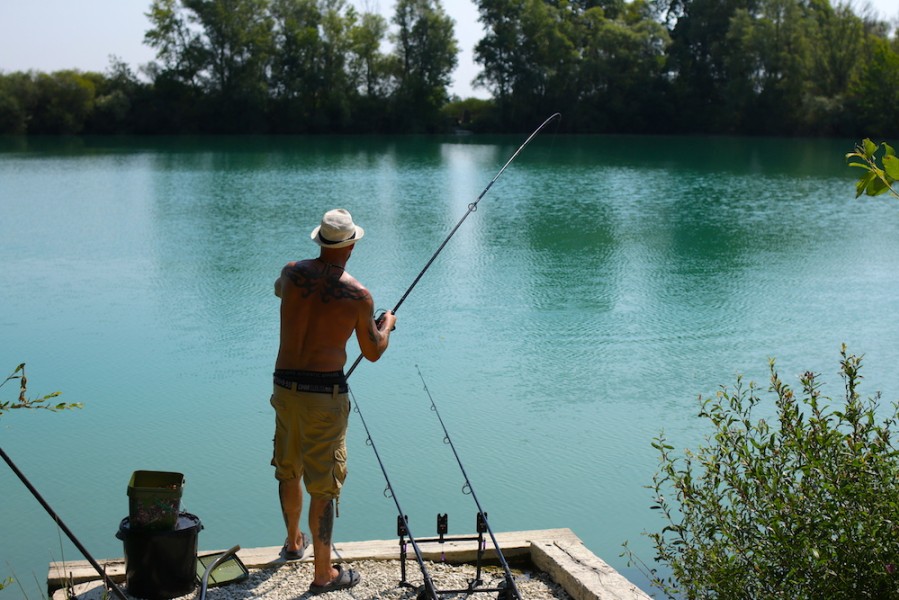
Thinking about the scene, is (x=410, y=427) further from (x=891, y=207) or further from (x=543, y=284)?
(x=891, y=207)

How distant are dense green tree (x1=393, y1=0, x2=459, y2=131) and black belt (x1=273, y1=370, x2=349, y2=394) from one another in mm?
41854

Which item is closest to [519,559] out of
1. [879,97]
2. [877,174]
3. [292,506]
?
[292,506]

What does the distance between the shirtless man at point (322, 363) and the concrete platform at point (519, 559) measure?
0.32 m

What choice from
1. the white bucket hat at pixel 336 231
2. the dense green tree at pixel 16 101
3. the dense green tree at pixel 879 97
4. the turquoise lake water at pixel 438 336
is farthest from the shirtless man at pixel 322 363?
the dense green tree at pixel 16 101

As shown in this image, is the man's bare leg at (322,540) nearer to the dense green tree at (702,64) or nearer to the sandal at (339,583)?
the sandal at (339,583)

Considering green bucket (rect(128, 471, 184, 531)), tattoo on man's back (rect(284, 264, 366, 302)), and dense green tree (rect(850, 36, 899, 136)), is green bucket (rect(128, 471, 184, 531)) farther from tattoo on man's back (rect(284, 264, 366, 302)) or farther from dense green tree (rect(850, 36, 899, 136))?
dense green tree (rect(850, 36, 899, 136))

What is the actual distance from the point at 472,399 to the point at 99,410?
2.38 metres

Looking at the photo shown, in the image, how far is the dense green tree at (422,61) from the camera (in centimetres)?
4469

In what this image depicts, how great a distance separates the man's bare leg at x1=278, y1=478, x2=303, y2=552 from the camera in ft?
11.2

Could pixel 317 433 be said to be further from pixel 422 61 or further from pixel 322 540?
pixel 422 61

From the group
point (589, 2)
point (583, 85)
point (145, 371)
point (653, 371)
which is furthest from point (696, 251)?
point (589, 2)

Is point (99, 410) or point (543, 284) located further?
point (543, 284)

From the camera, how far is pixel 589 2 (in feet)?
160

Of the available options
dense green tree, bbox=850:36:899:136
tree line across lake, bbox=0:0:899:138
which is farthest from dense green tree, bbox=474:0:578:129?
dense green tree, bbox=850:36:899:136
